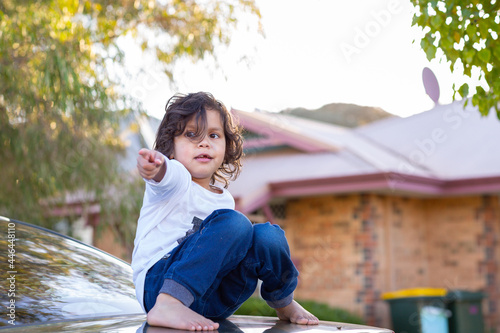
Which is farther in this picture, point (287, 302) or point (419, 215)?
point (419, 215)

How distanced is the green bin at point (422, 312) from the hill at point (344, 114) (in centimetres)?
3122

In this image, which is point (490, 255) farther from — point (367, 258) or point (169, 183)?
point (169, 183)

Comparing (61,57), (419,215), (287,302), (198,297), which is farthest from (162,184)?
(419,215)

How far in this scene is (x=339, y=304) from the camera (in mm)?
10938

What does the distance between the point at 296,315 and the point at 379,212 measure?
887 centimetres

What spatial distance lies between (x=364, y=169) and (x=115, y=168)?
4.31 m

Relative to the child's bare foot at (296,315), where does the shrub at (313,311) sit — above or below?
below

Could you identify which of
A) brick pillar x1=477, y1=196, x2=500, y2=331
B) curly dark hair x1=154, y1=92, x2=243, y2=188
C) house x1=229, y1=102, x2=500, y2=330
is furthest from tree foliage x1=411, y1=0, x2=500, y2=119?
brick pillar x1=477, y1=196, x2=500, y2=331

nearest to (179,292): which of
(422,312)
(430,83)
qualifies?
(430,83)

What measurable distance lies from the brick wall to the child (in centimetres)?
851

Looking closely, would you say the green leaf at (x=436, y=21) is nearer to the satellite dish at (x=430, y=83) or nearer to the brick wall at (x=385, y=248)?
the satellite dish at (x=430, y=83)

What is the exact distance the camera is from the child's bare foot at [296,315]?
2492 mm

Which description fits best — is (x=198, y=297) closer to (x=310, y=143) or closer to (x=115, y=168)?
(x=115, y=168)

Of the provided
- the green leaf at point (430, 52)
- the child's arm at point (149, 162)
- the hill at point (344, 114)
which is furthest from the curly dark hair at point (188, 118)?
the hill at point (344, 114)
